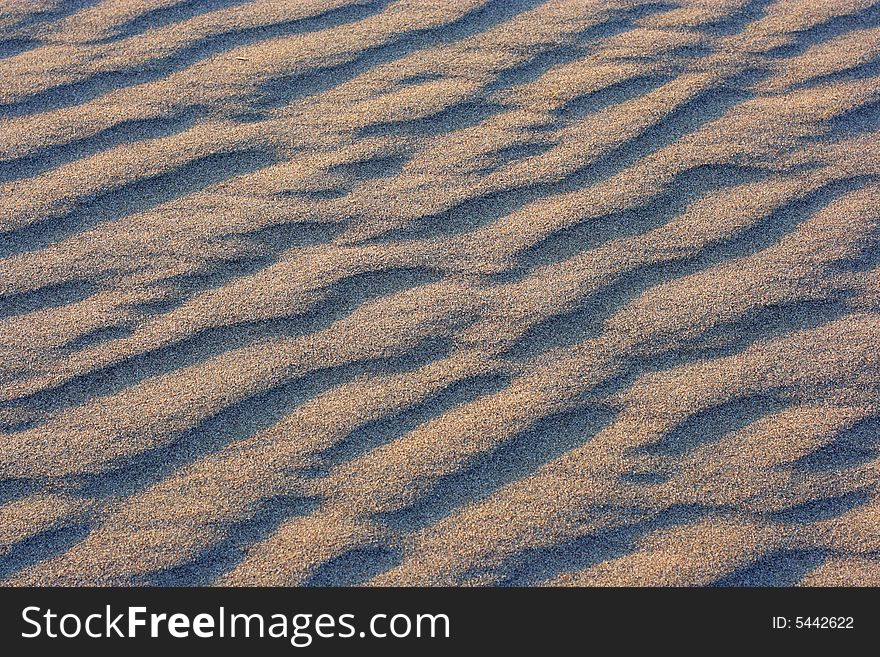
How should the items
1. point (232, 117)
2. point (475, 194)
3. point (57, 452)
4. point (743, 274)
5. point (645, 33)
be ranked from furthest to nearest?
point (645, 33) → point (232, 117) → point (475, 194) → point (743, 274) → point (57, 452)

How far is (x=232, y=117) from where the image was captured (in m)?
2.14

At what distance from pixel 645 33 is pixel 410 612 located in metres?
1.65

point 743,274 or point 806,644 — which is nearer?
point 806,644

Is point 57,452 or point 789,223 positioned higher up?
point 789,223

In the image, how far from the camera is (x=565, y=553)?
153 cm

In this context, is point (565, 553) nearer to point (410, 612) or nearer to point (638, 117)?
point (410, 612)

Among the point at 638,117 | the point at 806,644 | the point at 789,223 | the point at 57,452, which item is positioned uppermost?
the point at 638,117

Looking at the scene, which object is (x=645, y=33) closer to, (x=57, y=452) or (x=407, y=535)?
(x=407, y=535)

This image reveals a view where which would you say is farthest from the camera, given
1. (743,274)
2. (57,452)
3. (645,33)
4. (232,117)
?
(645,33)

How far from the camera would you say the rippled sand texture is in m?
1.54

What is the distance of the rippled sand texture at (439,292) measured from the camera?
1.54 meters

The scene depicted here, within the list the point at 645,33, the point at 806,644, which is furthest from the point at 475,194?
the point at 806,644

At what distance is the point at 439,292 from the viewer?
5.98 feet

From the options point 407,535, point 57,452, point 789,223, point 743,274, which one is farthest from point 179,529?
point 789,223
